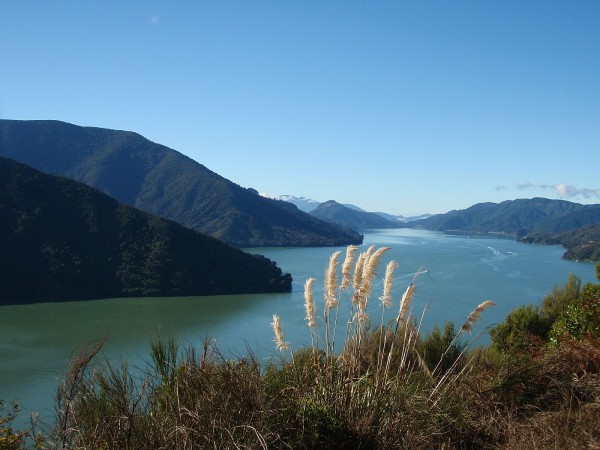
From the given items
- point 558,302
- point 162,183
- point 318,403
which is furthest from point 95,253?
point 162,183

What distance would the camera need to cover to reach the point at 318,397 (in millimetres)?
2146

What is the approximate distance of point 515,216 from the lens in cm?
14388

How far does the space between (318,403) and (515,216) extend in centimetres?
15223

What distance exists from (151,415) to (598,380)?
2093 millimetres

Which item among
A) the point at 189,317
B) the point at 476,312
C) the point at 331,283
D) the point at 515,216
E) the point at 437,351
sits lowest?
the point at 189,317

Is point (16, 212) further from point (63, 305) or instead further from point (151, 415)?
point (151, 415)

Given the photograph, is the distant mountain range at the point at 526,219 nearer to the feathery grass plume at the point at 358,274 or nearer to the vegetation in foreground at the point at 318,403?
the vegetation in foreground at the point at 318,403

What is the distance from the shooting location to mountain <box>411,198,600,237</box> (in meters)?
120

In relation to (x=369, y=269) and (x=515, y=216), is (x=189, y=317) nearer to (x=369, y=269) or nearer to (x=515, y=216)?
(x=369, y=269)

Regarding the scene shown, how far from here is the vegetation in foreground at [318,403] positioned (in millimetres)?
1772

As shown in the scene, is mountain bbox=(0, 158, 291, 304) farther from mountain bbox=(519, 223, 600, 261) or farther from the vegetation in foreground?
mountain bbox=(519, 223, 600, 261)

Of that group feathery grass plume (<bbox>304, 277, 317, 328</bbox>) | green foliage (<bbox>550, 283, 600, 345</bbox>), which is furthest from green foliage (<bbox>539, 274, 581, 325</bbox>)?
feathery grass plume (<bbox>304, 277, 317, 328</bbox>)

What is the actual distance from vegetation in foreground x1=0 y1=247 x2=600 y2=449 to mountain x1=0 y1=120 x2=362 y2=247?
63.5 metres

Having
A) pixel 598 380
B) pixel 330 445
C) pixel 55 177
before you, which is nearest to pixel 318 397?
pixel 330 445
